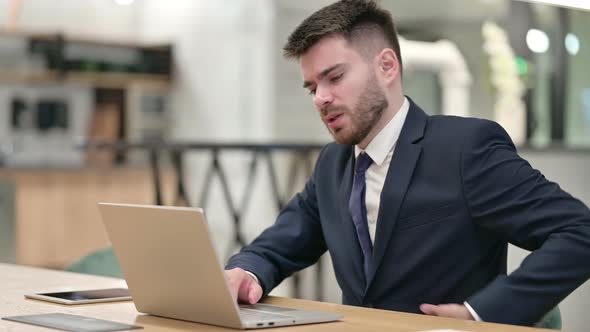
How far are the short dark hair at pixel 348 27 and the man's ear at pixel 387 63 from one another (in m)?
0.02

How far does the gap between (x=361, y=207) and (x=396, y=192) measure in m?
0.10

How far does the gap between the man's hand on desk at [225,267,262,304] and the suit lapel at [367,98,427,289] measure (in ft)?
0.78

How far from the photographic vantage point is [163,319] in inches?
67.3

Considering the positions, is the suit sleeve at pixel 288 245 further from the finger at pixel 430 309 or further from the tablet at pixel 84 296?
the finger at pixel 430 309

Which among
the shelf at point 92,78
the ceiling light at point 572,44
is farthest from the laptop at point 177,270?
the shelf at point 92,78

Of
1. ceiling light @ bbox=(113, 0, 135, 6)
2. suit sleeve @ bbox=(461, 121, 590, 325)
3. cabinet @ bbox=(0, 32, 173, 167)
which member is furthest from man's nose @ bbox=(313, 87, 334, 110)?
ceiling light @ bbox=(113, 0, 135, 6)

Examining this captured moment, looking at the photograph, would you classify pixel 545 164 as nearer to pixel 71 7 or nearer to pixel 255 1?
pixel 255 1

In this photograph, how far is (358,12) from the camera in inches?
81.6

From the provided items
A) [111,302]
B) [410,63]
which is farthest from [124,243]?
[410,63]

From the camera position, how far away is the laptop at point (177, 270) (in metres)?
1.53

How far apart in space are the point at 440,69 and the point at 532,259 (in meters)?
4.80

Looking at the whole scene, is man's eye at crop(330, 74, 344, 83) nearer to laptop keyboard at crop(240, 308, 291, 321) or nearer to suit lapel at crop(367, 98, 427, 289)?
suit lapel at crop(367, 98, 427, 289)

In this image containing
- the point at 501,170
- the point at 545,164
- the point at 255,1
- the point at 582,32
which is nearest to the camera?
the point at 501,170

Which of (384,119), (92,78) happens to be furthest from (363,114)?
(92,78)
